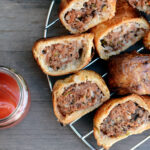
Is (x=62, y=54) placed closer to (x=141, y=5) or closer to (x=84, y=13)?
(x=84, y=13)

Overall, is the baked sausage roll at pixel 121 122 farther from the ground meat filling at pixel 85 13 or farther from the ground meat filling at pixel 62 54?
the ground meat filling at pixel 85 13

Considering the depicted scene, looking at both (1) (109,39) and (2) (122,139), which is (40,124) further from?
(1) (109,39)

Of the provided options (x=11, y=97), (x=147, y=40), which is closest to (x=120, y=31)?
(x=147, y=40)

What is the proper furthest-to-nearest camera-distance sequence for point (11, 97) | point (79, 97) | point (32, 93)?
point (32, 93) < point (79, 97) < point (11, 97)

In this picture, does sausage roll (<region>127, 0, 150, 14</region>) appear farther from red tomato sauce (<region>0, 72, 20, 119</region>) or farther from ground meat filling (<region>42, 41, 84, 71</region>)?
red tomato sauce (<region>0, 72, 20, 119</region>)

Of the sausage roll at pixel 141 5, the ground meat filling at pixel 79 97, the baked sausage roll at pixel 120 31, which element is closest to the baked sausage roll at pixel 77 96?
the ground meat filling at pixel 79 97

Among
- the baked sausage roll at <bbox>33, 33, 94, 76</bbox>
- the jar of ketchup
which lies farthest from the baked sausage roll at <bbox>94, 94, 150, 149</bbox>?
the jar of ketchup

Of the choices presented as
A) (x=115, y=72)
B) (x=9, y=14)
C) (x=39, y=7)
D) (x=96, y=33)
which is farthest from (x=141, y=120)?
(x=9, y=14)
